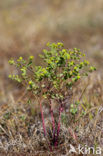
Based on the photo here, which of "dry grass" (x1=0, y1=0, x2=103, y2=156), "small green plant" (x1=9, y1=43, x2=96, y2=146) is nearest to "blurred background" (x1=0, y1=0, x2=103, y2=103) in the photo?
"dry grass" (x1=0, y1=0, x2=103, y2=156)

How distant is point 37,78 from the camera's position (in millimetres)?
1904

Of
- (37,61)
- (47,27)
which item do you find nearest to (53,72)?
(37,61)

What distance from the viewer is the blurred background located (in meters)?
5.64

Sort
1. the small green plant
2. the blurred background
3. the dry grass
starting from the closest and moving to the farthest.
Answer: the small green plant
the dry grass
the blurred background

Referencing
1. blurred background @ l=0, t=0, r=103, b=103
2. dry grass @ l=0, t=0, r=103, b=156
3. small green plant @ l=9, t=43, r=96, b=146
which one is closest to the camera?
small green plant @ l=9, t=43, r=96, b=146

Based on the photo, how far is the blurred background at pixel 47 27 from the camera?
222 inches

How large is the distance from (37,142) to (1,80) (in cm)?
253

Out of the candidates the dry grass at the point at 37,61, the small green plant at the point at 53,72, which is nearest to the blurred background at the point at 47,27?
the dry grass at the point at 37,61

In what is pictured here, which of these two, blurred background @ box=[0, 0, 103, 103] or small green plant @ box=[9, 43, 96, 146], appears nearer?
small green plant @ box=[9, 43, 96, 146]

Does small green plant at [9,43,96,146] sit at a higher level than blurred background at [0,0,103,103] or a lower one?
lower

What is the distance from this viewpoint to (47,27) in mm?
7434

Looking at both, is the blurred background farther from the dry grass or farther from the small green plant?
the small green plant

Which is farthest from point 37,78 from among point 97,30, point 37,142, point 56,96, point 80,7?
point 80,7

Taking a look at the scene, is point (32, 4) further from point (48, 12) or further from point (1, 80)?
point (1, 80)
